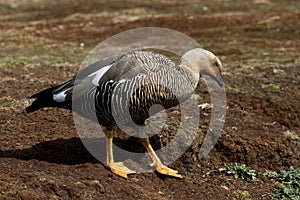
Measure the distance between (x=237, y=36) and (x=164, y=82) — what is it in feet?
42.5

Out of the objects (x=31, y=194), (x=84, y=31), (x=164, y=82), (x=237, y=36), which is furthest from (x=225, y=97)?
(x=84, y=31)

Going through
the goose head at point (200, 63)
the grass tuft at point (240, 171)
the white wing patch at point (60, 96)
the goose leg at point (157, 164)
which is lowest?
the grass tuft at point (240, 171)

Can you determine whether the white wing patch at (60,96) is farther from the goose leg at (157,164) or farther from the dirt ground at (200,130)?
the goose leg at (157,164)

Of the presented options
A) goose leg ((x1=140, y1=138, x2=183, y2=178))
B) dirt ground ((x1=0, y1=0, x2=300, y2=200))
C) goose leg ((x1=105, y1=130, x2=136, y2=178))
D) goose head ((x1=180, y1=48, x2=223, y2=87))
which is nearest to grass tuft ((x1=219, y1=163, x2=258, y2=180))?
dirt ground ((x1=0, y1=0, x2=300, y2=200))

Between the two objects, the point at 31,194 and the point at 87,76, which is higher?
the point at 87,76

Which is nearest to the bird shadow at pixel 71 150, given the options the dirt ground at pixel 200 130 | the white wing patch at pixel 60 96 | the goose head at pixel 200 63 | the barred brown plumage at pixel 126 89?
the dirt ground at pixel 200 130

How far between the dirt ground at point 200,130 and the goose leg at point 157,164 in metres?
0.09

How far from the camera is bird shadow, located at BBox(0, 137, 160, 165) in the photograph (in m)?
6.71

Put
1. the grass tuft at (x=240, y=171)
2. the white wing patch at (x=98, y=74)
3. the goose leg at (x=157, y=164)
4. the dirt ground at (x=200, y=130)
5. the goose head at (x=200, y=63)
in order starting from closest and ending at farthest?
1. the dirt ground at (x=200, y=130)
2. the white wing patch at (x=98, y=74)
3. the goose head at (x=200, y=63)
4. the goose leg at (x=157, y=164)
5. the grass tuft at (x=240, y=171)

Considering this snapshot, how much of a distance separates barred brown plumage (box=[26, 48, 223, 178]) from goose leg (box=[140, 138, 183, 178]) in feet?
0.05

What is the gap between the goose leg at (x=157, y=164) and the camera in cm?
671

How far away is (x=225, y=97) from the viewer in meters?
9.75

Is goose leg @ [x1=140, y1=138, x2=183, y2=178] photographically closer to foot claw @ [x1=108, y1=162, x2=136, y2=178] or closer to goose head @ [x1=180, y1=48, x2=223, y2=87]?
foot claw @ [x1=108, y1=162, x2=136, y2=178]

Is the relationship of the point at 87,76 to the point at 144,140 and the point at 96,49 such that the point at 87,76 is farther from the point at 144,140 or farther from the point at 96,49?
the point at 96,49
